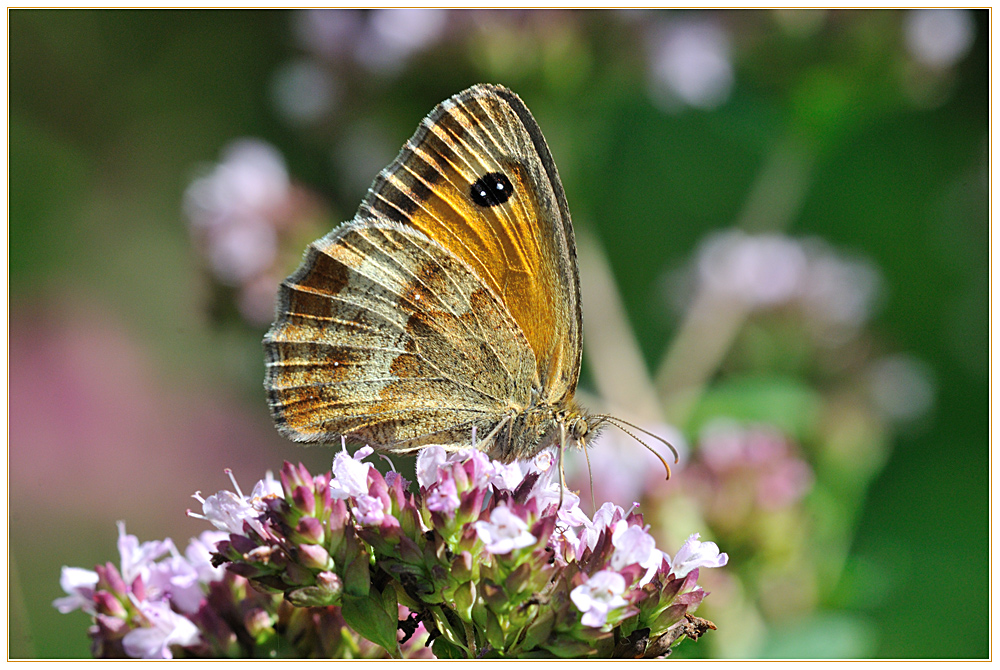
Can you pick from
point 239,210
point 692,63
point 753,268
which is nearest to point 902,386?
point 753,268

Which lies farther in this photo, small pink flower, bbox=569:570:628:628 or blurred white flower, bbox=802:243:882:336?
blurred white flower, bbox=802:243:882:336

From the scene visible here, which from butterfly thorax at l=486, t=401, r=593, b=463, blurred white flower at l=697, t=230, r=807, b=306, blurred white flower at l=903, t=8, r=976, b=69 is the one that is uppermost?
blurred white flower at l=903, t=8, r=976, b=69

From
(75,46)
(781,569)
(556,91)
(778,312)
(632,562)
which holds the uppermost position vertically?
(75,46)

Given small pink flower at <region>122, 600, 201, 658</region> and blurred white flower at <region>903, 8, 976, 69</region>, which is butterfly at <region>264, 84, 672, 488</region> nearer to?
small pink flower at <region>122, 600, 201, 658</region>

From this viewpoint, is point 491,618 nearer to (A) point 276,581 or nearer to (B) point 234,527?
(A) point 276,581

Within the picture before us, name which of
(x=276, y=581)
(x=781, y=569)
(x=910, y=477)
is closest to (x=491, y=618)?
(x=276, y=581)

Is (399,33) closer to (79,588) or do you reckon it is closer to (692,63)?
(692,63)

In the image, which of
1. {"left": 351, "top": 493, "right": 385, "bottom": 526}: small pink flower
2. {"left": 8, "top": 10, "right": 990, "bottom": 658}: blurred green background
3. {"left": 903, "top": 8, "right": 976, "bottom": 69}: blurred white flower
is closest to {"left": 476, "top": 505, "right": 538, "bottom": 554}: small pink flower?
{"left": 351, "top": 493, "right": 385, "bottom": 526}: small pink flower
